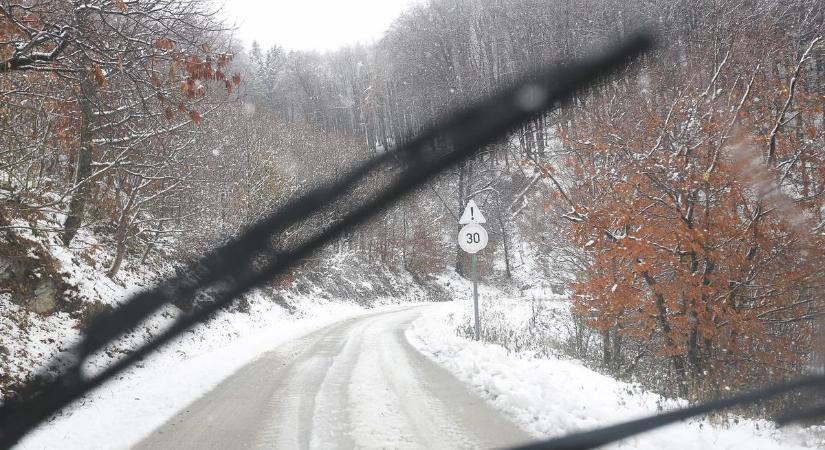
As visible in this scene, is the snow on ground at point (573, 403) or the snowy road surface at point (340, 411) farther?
the snowy road surface at point (340, 411)

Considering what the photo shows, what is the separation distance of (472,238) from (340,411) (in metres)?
5.54

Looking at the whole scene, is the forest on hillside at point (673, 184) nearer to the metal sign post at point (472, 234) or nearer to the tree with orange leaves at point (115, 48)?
the metal sign post at point (472, 234)

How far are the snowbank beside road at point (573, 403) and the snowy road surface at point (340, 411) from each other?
0.98 ft

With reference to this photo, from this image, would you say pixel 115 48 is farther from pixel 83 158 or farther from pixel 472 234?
pixel 472 234

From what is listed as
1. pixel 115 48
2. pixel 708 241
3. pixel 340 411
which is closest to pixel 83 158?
pixel 115 48

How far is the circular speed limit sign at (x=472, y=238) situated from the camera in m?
10.3

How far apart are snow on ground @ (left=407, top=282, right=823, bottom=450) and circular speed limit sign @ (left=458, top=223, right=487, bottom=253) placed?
200 cm

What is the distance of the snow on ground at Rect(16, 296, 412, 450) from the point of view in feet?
15.7

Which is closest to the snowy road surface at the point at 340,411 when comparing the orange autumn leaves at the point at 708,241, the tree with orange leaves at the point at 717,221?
the orange autumn leaves at the point at 708,241

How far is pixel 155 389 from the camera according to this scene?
7.02 m

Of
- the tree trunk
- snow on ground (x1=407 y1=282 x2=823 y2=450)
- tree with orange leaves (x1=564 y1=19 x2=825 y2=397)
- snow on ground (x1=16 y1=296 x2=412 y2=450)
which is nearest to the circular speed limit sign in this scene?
tree with orange leaves (x1=564 y1=19 x2=825 y2=397)

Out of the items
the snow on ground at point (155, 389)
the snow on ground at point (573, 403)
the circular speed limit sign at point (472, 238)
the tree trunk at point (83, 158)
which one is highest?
the tree trunk at point (83, 158)

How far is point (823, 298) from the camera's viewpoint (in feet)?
27.8

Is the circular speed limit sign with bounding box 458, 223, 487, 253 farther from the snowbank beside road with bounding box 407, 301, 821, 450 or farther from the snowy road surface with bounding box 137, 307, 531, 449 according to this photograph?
the snowy road surface with bounding box 137, 307, 531, 449
